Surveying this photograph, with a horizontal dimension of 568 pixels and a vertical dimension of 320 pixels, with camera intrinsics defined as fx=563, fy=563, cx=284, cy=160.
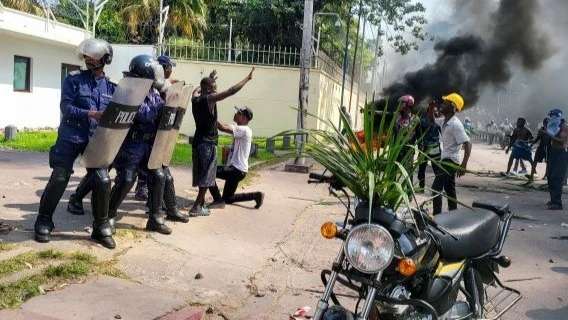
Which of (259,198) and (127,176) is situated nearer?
(127,176)

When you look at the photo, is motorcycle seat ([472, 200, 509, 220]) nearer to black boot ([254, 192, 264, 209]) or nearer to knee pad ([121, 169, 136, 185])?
knee pad ([121, 169, 136, 185])

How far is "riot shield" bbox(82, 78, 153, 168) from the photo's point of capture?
4.95 m

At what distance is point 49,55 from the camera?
18938mm

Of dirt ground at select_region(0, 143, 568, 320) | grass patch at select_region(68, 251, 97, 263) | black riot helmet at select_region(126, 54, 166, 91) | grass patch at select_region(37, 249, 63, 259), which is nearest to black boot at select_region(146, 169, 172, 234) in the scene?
dirt ground at select_region(0, 143, 568, 320)

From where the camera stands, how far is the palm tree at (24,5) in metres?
21.0

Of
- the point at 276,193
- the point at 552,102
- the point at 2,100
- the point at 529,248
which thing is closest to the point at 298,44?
the point at 2,100

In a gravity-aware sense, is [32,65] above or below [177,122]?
Result: above

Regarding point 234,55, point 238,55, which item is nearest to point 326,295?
point 238,55

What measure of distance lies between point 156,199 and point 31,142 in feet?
31.4

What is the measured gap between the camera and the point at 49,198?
16.6ft

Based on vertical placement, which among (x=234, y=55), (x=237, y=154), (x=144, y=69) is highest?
(x=234, y=55)

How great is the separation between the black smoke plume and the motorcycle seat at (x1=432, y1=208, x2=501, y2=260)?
792 inches

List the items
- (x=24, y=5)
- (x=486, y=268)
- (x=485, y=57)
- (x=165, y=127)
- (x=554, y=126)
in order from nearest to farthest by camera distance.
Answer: (x=486, y=268) < (x=165, y=127) < (x=554, y=126) < (x=24, y=5) < (x=485, y=57)

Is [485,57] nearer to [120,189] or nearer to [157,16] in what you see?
[157,16]
